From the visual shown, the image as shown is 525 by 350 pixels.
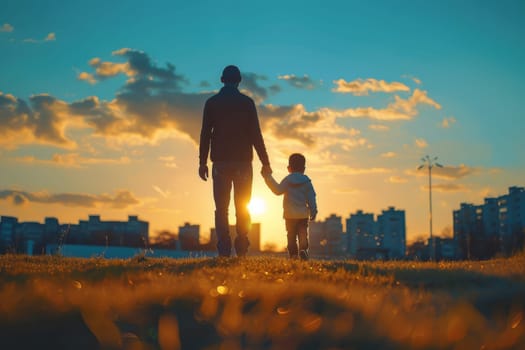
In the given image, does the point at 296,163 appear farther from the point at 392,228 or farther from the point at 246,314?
the point at 392,228

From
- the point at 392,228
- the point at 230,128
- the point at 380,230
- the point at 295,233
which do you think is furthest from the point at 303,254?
the point at 380,230

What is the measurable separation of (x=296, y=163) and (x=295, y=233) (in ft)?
4.31

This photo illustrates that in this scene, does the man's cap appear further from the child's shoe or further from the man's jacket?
the child's shoe

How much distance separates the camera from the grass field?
3.73 meters

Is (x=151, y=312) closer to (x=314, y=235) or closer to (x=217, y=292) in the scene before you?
(x=217, y=292)

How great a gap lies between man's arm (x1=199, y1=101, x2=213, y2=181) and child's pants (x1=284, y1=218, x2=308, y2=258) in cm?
209

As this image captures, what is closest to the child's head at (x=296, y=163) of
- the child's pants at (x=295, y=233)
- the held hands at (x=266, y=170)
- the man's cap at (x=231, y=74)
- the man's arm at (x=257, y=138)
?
the child's pants at (x=295, y=233)

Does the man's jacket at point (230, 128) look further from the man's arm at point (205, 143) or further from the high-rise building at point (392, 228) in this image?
the high-rise building at point (392, 228)

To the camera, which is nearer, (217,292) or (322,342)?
(322,342)

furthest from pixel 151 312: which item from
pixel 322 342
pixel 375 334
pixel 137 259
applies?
pixel 137 259

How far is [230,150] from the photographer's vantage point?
30.9ft

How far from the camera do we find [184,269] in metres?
7.04

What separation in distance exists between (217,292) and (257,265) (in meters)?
2.55

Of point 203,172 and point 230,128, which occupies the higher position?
point 230,128
